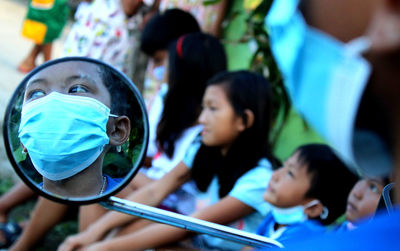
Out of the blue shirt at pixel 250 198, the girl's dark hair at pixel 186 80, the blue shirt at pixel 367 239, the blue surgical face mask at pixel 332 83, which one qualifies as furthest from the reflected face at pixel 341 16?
the girl's dark hair at pixel 186 80

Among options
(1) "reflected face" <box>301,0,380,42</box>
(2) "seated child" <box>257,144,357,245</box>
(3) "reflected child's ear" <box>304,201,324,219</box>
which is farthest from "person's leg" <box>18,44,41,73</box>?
(1) "reflected face" <box>301,0,380,42</box>

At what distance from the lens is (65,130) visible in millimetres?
1412

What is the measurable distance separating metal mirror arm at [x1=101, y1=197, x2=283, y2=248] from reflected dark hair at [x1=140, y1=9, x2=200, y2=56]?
2256mm

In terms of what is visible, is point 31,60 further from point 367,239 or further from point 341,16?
point 367,239

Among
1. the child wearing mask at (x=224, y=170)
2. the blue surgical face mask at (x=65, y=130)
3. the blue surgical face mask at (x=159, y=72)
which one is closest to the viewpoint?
the blue surgical face mask at (x=65, y=130)

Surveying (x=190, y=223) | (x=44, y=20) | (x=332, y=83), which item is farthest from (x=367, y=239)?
(x=44, y=20)

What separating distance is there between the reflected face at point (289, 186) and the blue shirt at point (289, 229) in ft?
0.30

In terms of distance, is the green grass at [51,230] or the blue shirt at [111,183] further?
the green grass at [51,230]

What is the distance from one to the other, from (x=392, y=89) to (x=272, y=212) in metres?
1.68

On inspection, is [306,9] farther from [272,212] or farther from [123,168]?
[272,212]

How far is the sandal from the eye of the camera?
3110 millimetres

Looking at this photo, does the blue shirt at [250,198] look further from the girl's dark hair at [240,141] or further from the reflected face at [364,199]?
the reflected face at [364,199]

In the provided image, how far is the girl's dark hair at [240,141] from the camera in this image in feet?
8.82

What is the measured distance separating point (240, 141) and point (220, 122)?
134 millimetres
